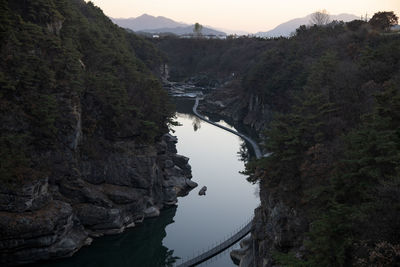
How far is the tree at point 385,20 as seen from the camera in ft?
192

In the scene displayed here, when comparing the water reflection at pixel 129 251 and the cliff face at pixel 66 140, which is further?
the water reflection at pixel 129 251

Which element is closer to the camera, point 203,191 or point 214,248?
point 214,248

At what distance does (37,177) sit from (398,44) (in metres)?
37.3

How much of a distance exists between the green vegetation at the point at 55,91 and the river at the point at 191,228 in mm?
9046

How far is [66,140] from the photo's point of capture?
37.7m

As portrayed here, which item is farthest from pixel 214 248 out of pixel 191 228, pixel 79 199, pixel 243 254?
pixel 79 199

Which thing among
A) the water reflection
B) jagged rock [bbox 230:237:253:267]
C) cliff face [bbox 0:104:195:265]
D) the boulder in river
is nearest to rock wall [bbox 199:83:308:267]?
jagged rock [bbox 230:237:253:267]

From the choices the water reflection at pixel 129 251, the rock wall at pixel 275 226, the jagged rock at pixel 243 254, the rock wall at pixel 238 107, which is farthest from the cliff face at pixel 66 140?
the rock wall at pixel 238 107

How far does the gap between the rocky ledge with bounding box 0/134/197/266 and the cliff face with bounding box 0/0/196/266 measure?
9 cm

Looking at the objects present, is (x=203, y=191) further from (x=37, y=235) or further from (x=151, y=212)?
(x=37, y=235)

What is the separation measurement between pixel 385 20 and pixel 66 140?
4932 cm

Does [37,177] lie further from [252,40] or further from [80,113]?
[252,40]

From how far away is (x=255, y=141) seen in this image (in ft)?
249

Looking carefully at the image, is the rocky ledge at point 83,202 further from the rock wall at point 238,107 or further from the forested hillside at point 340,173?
the rock wall at point 238,107
